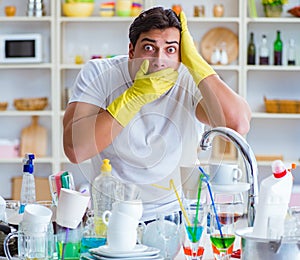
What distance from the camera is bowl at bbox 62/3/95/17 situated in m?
5.42

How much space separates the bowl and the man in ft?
9.96

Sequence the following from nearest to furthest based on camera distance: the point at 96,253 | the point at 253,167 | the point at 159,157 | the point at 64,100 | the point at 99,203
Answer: the point at 96,253 → the point at 253,167 → the point at 99,203 → the point at 159,157 → the point at 64,100

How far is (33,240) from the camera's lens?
5.96 ft

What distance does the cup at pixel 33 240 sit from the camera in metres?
1.81

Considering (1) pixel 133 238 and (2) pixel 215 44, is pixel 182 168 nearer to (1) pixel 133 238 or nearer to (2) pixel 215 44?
(1) pixel 133 238

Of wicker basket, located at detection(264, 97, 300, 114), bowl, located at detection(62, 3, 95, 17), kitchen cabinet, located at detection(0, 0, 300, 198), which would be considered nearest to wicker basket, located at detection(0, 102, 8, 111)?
kitchen cabinet, located at detection(0, 0, 300, 198)

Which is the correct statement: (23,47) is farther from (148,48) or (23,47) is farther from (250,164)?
(250,164)

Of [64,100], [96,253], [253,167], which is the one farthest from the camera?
[64,100]

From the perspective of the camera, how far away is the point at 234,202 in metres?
1.92

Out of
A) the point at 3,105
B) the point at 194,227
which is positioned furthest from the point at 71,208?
the point at 3,105

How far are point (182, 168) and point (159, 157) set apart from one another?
0.51 ft

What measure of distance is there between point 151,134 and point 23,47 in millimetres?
3303

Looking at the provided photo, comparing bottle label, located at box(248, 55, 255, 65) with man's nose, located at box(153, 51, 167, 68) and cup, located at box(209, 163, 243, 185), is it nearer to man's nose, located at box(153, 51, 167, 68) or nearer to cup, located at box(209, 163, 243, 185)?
cup, located at box(209, 163, 243, 185)

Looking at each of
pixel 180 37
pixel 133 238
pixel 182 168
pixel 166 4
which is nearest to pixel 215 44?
pixel 166 4
